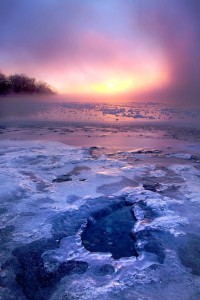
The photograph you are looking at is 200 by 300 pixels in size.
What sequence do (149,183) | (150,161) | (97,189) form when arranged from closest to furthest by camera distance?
(97,189) → (149,183) → (150,161)

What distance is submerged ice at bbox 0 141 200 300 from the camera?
2709 millimetres

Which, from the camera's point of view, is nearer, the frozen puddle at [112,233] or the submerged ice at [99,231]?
the submerged ice at [99,231]

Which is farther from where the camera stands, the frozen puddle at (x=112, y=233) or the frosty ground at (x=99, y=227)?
the frozen puddle at (x=112, y=233)

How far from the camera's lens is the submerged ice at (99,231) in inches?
107

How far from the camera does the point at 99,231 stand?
12.4ft

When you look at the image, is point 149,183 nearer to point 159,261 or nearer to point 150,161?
point 150,161

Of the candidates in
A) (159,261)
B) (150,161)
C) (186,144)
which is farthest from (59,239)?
(186,144)

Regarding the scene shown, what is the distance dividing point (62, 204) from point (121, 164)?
111 inches

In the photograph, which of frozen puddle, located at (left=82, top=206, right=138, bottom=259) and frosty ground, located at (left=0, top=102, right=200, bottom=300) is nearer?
frosty ground, located at (left=0, top=102, right=200, bottom=300)

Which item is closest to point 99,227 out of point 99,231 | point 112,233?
point 99,231

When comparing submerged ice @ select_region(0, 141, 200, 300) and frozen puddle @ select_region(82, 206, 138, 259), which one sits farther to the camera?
frozen puddle @ select_region(82, 206, 138, 259)

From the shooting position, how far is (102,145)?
9.64 metres

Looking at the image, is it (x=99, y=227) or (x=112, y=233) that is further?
(x=99, y=227)

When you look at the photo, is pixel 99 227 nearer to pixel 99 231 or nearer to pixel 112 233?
pixel 99 231
